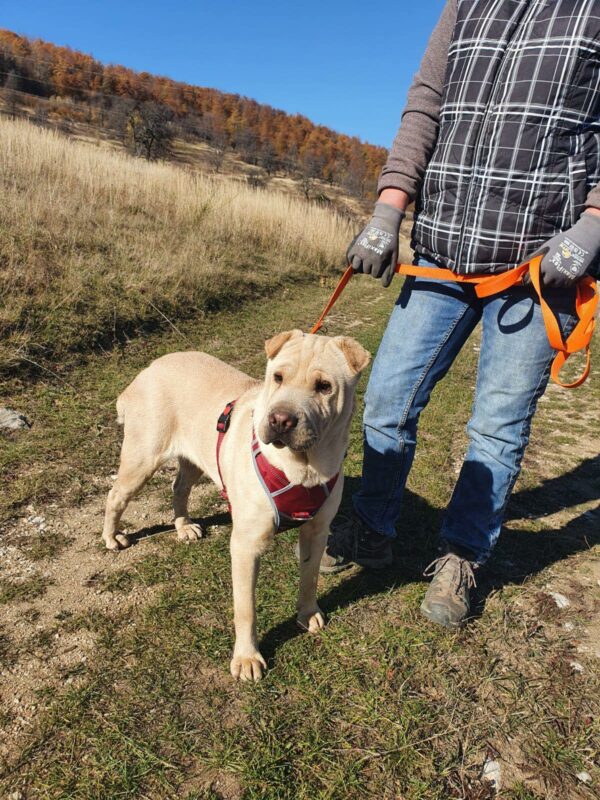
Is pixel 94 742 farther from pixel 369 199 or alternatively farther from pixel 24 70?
pixel 24 70

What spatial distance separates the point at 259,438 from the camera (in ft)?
6.90

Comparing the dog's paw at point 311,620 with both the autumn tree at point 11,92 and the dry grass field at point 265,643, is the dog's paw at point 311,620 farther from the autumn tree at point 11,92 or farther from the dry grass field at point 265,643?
the autumn tree at point 11,92

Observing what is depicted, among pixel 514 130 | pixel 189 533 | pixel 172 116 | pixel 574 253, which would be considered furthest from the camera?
pixel 172 116

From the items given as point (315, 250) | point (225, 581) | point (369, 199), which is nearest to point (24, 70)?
point (369, 199)

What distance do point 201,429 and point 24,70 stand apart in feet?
174

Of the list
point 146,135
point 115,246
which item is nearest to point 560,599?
point 115,246

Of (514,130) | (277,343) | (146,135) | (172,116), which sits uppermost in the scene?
(172,116)

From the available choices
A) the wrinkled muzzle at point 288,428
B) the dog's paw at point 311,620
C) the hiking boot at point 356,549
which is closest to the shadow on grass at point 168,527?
the hiking boot at point 356,549

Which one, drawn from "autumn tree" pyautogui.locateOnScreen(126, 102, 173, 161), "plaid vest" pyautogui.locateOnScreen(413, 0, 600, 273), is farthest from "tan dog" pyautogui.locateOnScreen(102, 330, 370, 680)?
"autumn tree" pyautogui.locateOnScreen(126, 102, 173, 161)

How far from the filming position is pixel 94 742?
186 cm

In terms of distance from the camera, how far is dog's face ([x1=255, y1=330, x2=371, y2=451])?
1.97 m

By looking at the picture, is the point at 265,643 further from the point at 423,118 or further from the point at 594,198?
the point at 423,118

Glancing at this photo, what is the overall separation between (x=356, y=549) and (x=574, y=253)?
1950 mm

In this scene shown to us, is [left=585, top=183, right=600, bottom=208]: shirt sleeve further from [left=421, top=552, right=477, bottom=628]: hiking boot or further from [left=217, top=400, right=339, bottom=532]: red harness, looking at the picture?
[left=421, top=552, right=477, bottom=628]: hiking boot
